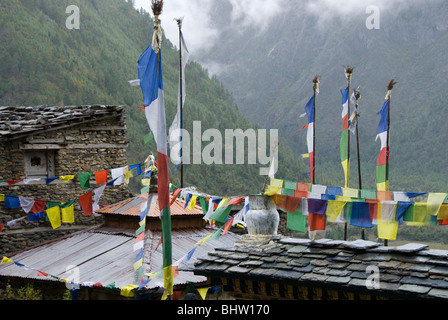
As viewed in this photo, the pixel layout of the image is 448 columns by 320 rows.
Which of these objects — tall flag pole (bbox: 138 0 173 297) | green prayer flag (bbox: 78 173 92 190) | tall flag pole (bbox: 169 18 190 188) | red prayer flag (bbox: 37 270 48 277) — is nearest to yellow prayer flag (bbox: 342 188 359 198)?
tall flag pole (bbox: 138 0 173 297)

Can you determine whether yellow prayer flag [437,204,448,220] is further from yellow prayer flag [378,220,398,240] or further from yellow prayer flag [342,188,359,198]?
yellow prayer flag [342,188,359,198]

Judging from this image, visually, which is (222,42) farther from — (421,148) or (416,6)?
(421,148)

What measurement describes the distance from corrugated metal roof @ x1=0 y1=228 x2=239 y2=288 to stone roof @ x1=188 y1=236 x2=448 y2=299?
15.7ft

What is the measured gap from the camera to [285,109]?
90.7 m

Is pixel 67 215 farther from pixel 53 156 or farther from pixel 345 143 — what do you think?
pixel 345 143

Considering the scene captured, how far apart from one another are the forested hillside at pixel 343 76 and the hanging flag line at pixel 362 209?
44356 millimetres

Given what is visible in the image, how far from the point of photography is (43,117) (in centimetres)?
1952

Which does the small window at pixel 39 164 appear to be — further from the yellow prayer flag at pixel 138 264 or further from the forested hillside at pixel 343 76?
the forested hillside at pixel 343 76

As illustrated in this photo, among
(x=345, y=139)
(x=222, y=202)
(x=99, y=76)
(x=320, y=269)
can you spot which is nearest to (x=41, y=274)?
(x=222, y=202)

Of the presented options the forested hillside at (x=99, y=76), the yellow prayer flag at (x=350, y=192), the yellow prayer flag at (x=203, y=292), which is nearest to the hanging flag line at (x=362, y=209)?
the yellow prayer flag at (x=350, y=192)

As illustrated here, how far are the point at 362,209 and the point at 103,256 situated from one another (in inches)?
306

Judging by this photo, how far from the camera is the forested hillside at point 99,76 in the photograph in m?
47.4

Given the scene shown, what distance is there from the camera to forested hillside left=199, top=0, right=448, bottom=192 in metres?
72.6
